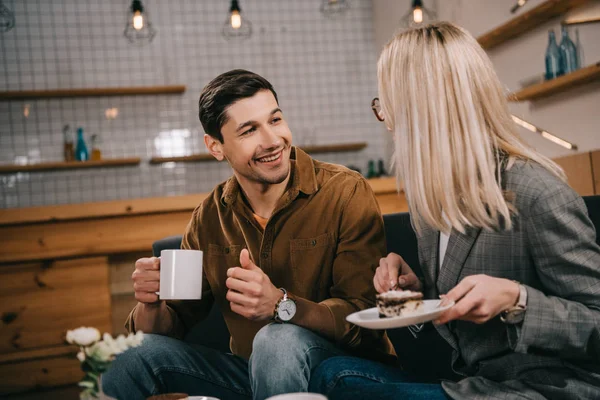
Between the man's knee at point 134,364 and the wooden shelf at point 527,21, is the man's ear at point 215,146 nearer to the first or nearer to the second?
the man's knee at point 134,364

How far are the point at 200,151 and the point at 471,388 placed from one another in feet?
14.6

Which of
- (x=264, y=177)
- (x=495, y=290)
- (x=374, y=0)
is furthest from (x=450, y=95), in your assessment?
(x=374, y=0)

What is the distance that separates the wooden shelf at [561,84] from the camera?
314 cm

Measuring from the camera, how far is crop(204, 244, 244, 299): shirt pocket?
2.01 metres

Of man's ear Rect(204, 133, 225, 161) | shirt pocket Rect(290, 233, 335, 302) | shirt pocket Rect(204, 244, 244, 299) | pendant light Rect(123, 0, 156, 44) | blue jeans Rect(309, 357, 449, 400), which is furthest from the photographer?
pendant light Rect(123, 0, 156, 44)

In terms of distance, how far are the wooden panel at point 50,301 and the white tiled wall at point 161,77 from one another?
1.84 meters

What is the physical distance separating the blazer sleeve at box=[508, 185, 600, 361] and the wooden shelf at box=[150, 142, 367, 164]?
13.8 feet

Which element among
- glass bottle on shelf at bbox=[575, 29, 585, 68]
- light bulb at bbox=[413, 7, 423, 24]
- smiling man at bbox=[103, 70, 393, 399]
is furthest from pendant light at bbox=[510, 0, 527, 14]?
smiling man at bbox=[103, 70, 393, 399]

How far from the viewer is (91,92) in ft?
16.9

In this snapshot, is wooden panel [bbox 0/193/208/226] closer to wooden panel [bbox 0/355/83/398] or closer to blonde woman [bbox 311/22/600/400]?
wooden panel [bbox 0/355/83/398]

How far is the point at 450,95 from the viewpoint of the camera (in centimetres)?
135

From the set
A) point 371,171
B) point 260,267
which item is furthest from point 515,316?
point 371,171

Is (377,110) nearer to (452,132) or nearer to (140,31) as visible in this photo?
(452,132)

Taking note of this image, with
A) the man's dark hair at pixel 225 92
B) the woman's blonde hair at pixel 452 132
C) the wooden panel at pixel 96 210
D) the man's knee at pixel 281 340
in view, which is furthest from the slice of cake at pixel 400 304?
the wooden panel at pixel 96 210
